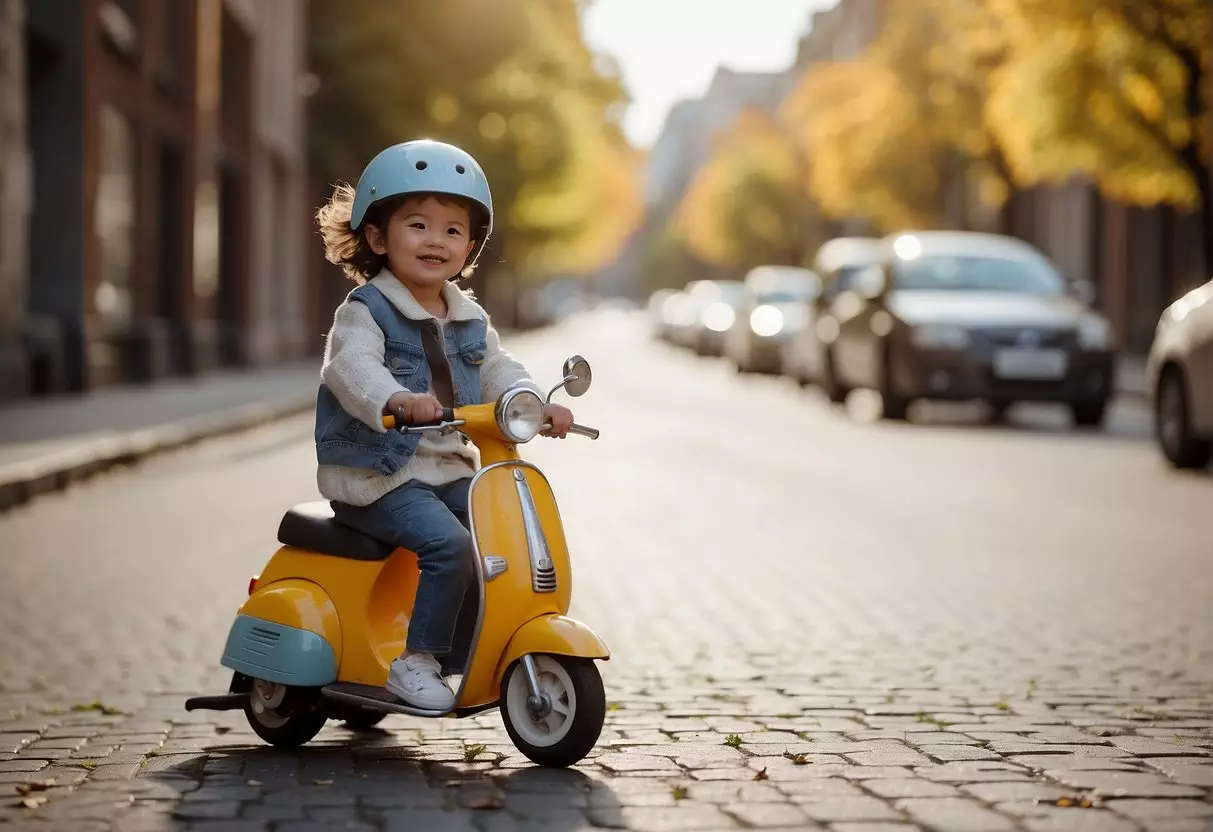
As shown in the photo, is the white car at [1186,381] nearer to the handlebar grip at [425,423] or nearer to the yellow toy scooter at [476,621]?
the yellow toy scooter at [476,621]

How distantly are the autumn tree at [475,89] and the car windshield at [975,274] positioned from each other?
1425cm

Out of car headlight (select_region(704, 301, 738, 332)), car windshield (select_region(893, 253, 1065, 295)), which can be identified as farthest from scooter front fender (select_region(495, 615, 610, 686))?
car headlight (select_region(704, 301, 738, 332))

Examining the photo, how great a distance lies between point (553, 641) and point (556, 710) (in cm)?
18

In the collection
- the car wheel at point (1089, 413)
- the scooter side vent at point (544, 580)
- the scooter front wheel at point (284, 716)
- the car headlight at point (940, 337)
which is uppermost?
the car headlight at point (940, 337)

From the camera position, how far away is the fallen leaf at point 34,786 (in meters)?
4.26

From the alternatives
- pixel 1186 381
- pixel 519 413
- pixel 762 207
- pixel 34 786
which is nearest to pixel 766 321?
pixel 1186 381

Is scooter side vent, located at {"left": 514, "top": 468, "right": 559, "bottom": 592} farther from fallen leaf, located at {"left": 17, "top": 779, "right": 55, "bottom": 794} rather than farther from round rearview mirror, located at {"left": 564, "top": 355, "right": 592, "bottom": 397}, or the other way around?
fallen leaf, located at {"left": 17, "top": 779, "right": 55, "bottom": 794}

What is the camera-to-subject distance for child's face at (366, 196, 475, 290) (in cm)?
461

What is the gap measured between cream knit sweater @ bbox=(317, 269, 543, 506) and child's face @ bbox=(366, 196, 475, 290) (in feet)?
0.19

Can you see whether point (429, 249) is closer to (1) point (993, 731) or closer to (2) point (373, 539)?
(2) point (373, 539)

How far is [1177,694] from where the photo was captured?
5.66 meters

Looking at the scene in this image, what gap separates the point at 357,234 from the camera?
15.4ft

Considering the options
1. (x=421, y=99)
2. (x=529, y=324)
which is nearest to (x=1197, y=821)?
(x=421, y=99)

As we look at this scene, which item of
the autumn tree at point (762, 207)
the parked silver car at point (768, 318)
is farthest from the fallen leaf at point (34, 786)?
the autumn tree at point (762, 207)
